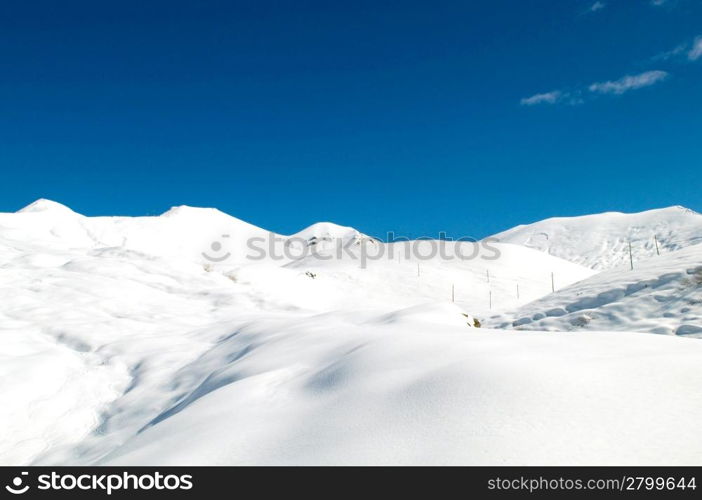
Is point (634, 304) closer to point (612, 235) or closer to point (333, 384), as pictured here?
point (333, 384)

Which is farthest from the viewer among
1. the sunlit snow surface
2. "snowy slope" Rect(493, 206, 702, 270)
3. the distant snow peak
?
"snowy slope" Rect(493, 206, 702, 270)

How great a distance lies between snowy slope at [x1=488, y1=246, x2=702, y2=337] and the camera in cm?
1104

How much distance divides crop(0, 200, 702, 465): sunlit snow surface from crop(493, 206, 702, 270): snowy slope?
3796 inches

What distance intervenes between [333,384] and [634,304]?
11138mm

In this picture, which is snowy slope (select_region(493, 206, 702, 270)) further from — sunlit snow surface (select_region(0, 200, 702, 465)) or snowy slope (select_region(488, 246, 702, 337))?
sunlit snow surface (select_region(0, 200, 702, 465))

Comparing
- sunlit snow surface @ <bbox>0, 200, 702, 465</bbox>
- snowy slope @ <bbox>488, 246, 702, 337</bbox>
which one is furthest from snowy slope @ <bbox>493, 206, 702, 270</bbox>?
sunlit snow surface @ <bbox>0, 200, 702, 465</bbox>

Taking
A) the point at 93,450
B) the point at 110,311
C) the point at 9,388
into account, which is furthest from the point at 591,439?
the point at 110,311

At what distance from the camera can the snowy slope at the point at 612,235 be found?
98.2 meters

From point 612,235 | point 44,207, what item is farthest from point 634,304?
point 612,235

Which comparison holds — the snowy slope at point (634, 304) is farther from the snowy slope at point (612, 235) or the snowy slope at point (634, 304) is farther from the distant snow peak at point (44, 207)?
the distant snow peak at point (44, 207)

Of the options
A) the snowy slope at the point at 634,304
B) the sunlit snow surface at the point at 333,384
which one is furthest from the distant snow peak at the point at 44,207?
the snowy slope at the point at 634,304

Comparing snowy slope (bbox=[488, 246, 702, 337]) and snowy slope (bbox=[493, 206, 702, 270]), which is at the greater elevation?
snowy slope (bbox=[493, 206, 702, 270])
